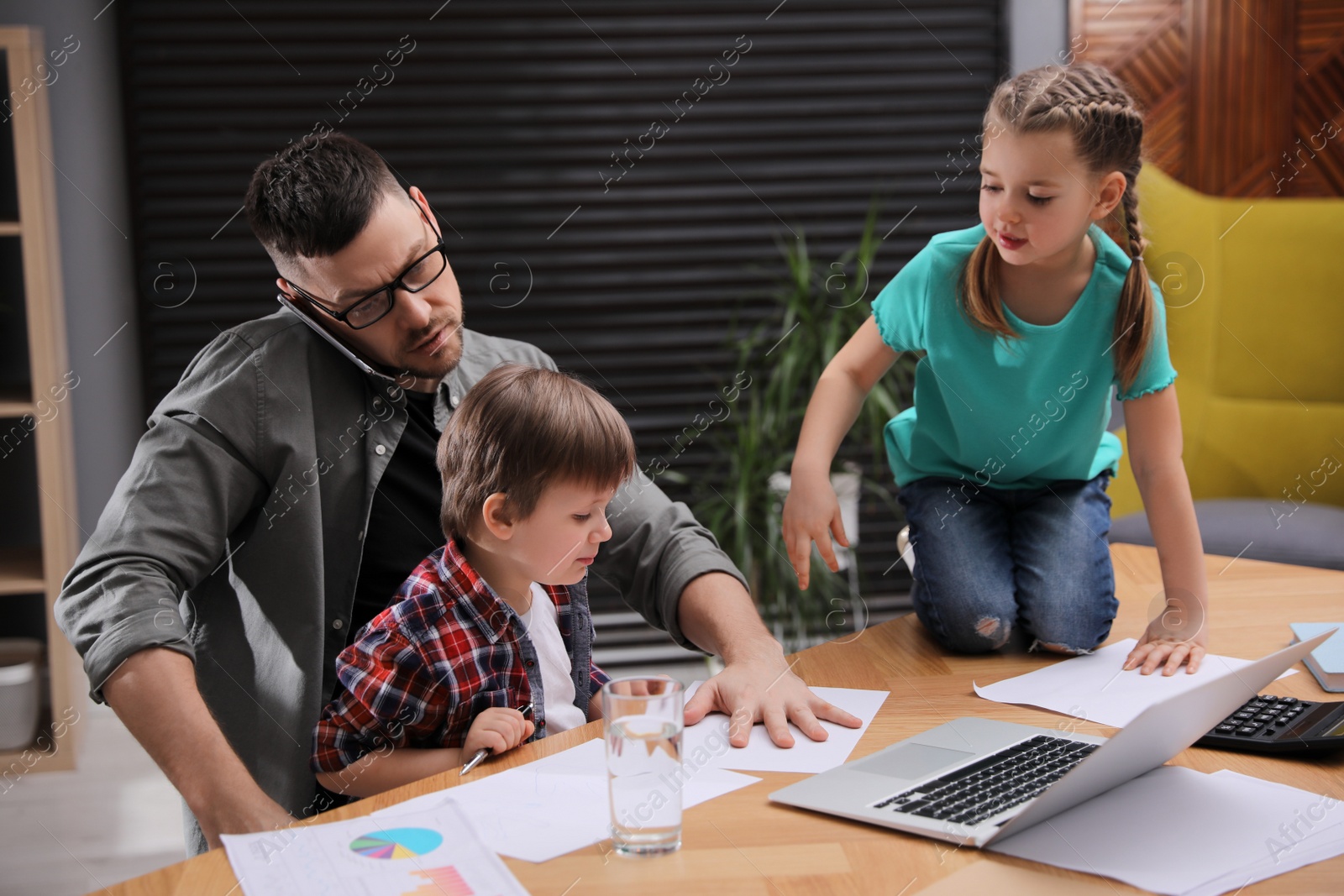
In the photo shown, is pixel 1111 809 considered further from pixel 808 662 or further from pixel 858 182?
pixel 858 182

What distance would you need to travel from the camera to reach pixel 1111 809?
0.87 meters

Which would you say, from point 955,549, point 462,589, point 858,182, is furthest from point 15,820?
point 858,182

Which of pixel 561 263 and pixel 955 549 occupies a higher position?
pixel 561 263

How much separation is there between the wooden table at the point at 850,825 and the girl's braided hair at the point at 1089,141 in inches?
16.2

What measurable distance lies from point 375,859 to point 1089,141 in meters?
1.07

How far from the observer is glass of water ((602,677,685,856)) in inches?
31.7

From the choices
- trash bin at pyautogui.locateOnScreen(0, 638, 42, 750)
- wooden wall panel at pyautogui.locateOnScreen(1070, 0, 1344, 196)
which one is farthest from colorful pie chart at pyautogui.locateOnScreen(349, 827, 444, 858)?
wooden wall panel at pyautogui.locateOnScreen(1070, 0, 1344, 196)

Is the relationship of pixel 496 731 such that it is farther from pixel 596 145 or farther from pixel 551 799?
pixel 596 145

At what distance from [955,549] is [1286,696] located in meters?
0.48

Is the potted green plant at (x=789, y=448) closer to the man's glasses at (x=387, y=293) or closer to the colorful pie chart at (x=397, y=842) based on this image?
the man's glasses at (x=387, y=293)

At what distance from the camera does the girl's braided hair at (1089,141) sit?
4.04 ft

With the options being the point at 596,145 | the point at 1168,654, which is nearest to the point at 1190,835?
the point at 1168,654

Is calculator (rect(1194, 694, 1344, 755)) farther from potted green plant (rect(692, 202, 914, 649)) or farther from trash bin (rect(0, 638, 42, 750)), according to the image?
trash bin (rect(0, 638, 42, 750))

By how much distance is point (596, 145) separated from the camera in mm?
3311
